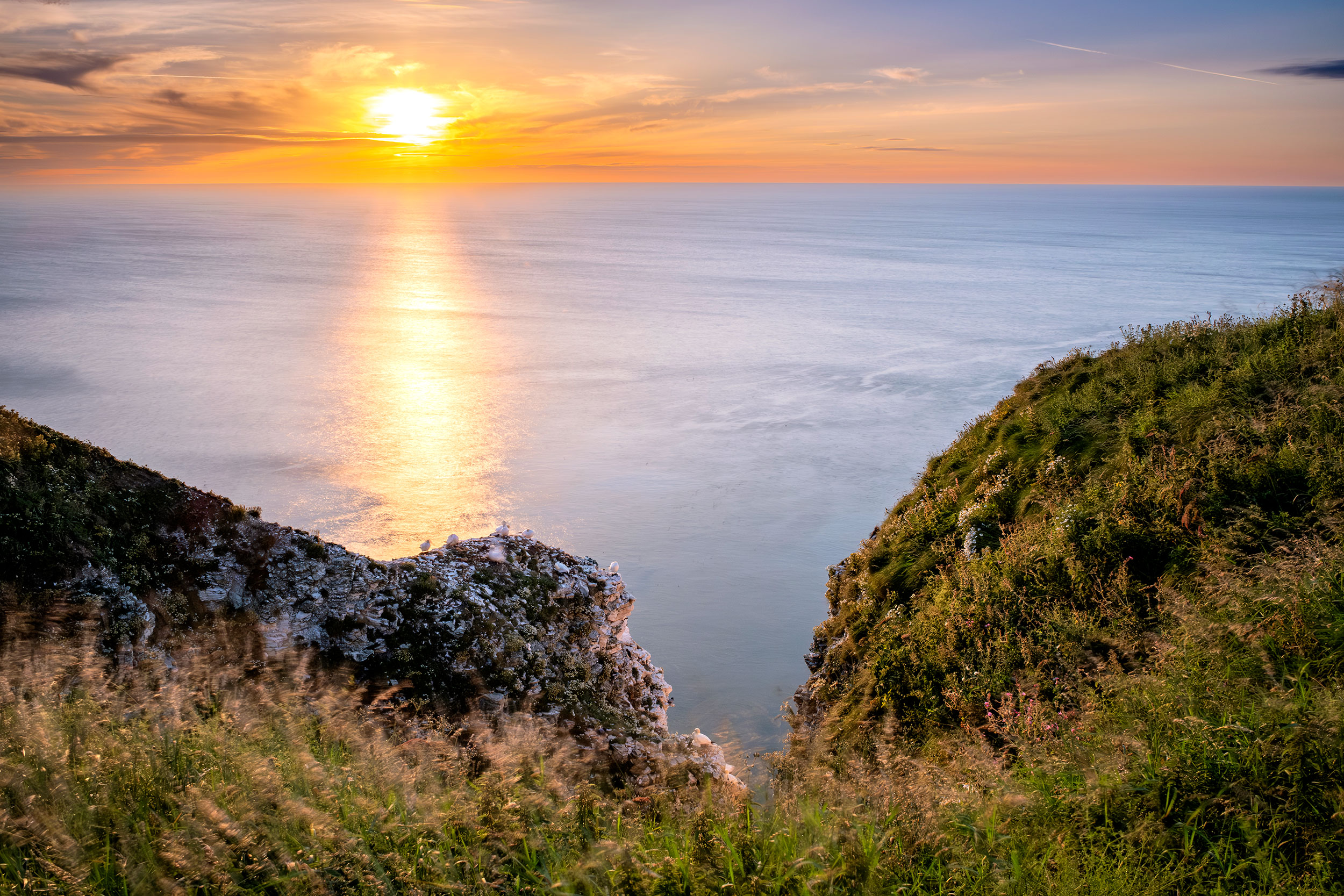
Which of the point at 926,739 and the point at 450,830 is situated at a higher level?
the point at 450,830

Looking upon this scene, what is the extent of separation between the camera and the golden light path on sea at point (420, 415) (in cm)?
2441

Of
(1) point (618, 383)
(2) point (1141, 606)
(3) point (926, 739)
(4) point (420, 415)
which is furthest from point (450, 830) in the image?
(1) point (618, 383)

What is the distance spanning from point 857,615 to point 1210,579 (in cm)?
434

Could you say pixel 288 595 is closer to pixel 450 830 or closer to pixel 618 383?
pixel 450 830

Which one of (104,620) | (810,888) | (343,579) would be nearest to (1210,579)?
(810,888)

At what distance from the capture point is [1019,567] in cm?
800

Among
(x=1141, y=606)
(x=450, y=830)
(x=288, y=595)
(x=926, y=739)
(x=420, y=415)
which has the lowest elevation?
(x=420, y=415)

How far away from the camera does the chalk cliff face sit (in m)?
7.07

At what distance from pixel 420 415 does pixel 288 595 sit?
94.2 ft

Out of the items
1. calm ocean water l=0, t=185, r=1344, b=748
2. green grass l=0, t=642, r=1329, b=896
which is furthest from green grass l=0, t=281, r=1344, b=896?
calm ocean water l=0, t=185, r=1344, b=748

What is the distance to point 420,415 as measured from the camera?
35.7 metres

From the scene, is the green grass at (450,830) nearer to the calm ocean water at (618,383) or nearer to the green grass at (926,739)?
the green grass at (926,739)

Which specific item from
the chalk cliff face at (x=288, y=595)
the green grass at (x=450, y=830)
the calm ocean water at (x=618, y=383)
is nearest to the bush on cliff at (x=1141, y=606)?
the green grass at (x=450, y=830)

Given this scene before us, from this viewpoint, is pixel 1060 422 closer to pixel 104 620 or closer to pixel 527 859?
pixel 527 859
